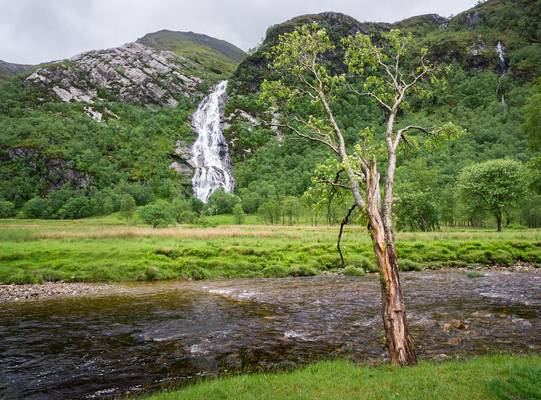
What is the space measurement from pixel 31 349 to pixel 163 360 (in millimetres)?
6043

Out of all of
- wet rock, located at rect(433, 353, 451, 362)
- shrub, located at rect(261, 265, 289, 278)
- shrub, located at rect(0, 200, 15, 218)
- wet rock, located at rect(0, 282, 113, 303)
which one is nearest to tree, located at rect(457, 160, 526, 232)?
shrub, located at rect(261, 265, 289, 278)

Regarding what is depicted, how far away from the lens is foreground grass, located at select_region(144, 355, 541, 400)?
9.11m

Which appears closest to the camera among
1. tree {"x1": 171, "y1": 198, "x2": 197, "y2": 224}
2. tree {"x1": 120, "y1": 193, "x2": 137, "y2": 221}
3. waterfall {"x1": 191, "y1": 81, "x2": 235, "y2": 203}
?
tree {"x1": 171, "y1": 198, "x2": 197, "y2": 224}

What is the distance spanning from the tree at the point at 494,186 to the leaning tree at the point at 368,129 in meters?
65.3

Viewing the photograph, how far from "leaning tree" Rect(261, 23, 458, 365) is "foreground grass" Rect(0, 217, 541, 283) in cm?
2335

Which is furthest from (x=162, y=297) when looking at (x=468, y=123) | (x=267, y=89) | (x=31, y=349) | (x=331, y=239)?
(x=468, y=123)

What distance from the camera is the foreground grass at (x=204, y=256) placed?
35.7 metres

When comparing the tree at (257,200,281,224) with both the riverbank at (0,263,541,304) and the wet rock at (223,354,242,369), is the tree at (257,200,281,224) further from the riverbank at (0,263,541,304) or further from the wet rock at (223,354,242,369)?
the wet rock at (223,354,242,369)

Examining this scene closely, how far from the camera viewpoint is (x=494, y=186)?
72125 millimetres

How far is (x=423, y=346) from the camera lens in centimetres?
1519

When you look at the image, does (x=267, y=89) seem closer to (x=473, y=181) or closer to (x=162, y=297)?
(x=162, y=297)

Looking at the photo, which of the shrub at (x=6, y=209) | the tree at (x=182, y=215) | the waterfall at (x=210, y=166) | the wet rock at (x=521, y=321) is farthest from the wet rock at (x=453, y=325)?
the shrub at (x=6, y=209)

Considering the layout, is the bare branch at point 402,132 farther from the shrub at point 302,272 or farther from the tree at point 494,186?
the tree at point 494,186

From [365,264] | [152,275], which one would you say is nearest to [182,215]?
[152,275]
